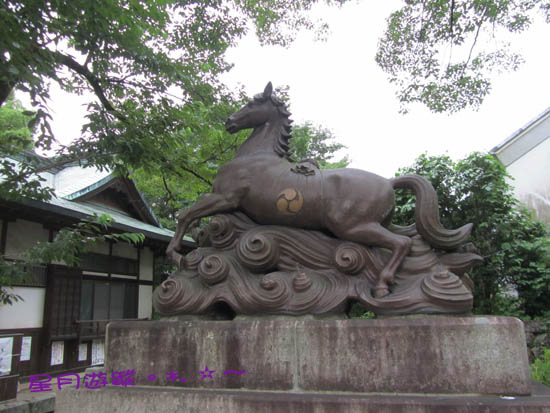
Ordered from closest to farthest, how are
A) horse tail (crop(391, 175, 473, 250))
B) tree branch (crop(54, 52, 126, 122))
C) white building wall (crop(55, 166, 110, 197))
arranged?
horse tail (crop(391, 175, 473, 250))
tree branch (crop(54, 52, 126, 122))
white building wall (crop(55, 166, 110, 197))

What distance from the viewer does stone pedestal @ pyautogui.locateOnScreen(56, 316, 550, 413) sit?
245 cm

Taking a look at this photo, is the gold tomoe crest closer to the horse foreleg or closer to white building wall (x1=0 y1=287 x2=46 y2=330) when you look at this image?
the horse foreleg

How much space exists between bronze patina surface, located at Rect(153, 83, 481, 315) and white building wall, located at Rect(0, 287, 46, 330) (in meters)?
5.74

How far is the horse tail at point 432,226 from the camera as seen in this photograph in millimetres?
3064

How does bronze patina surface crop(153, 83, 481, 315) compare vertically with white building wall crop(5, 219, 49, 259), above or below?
below

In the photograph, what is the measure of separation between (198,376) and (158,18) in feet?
13.6

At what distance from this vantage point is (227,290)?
3086 millimetres

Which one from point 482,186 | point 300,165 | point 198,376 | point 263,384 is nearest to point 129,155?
point 300,165

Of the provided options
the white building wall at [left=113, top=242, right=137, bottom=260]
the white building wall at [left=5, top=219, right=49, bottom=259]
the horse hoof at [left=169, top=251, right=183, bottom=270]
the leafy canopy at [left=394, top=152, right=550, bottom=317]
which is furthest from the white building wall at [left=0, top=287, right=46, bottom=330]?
the leafy canopy at [left=394, top=152, right=550, bottom=317]

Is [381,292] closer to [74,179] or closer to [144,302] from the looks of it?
[144,302]

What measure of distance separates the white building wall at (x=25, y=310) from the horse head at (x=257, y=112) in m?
6.07

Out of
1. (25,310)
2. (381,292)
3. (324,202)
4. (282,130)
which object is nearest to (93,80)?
(282,130)

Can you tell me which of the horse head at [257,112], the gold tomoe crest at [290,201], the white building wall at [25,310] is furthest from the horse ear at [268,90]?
the white building wall at [25,310]

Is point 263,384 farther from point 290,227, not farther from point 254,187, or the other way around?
point 254,187
